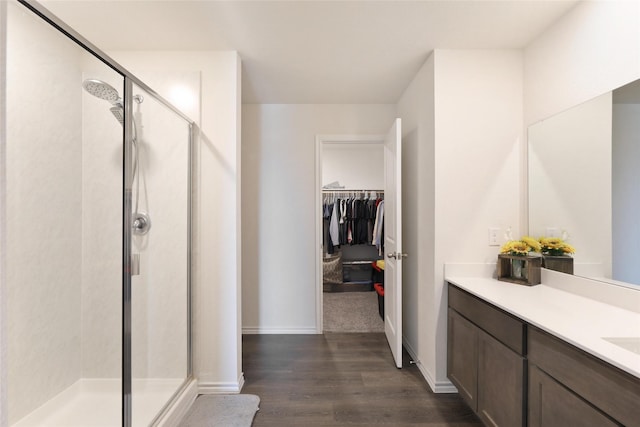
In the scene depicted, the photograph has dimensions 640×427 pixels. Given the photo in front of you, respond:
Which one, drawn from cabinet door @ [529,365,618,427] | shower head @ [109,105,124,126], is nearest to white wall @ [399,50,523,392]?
cabinet door @ [529,365,618,427]

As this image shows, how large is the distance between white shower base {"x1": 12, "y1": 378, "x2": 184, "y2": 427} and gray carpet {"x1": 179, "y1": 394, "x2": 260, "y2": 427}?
0.28 metres

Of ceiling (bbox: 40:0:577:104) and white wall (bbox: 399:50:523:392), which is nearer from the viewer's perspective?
ceiling (bbox: 40:0:577:104)

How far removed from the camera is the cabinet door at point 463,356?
62.5 inches

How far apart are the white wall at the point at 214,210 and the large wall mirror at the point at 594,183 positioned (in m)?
2.09

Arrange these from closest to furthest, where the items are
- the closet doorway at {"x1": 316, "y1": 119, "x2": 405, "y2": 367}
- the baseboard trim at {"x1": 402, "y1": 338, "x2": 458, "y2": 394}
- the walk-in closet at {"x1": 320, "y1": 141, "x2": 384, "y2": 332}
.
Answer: the baseboard trim at {"x1": 402, "y1": 338, "x2": 458, "y2": 394} → the closet doorway at {"x1": 316, "y1": 119, "x2": 405, "y2": 367} → the walk-in closet at {"x1": 320, "y1": 141, "x2": 384, "y2": 332}

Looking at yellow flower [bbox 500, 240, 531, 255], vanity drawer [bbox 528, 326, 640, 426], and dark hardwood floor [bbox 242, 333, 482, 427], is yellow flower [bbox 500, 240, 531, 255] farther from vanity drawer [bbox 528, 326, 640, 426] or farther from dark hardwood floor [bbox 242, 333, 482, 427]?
dark hardwood floor [bbox 242, 333, 482, 427]

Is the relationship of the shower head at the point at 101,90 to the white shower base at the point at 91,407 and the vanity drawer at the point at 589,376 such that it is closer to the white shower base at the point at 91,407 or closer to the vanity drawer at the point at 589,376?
the white shower base at the point at 91,407

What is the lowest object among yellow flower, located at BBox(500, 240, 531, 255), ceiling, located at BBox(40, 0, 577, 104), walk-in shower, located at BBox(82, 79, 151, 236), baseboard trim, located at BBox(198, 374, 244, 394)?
baseboard trim, located at BBox(198, 374, 244, 394)

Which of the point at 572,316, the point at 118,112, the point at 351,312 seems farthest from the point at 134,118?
the point at 351,312

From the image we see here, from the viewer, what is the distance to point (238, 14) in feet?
5.49

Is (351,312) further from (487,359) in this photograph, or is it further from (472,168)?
(472,168)

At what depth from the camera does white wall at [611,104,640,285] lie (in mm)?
1282

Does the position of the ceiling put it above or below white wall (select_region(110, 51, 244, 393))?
above

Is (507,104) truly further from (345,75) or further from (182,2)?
(182,2)
